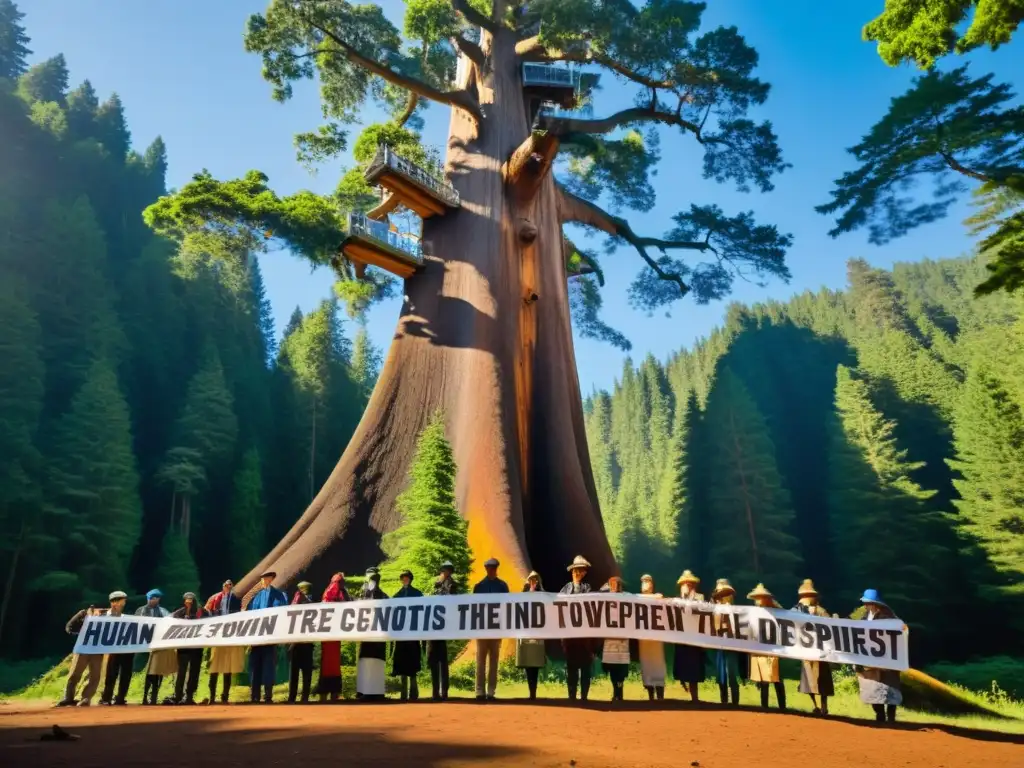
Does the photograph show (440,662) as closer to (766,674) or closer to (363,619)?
(363,619)

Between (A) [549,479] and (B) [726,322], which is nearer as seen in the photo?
(A) [549,479]

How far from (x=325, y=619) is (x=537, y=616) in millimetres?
2592

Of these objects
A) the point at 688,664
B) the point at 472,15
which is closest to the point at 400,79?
the point at 472,15

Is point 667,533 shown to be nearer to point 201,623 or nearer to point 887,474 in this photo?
point 887,474

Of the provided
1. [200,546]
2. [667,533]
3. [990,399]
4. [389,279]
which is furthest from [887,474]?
[200,546]

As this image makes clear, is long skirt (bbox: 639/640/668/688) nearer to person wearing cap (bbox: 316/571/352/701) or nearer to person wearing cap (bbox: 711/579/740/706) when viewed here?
person wearing cap (bbox: 711/579/740/706)

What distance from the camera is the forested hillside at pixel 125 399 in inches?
1100

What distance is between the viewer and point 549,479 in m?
17.0

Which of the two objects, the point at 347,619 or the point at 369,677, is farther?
the point at 347,619

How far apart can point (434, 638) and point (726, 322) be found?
8079 cm

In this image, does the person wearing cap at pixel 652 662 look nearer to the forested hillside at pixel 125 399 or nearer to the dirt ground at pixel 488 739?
the dirt ground at pixel 488 739

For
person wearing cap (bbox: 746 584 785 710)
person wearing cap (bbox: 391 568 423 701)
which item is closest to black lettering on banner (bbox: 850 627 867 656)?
person wearing cap (bbox: 746 584 785 710)

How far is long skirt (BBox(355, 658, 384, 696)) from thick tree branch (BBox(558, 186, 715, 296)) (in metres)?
17.0

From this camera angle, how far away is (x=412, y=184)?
677 inches
